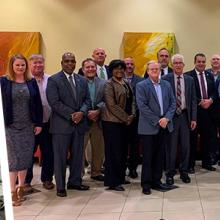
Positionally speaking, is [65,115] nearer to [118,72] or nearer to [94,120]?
[94,120]

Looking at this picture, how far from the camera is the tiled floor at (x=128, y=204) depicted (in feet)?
11.9

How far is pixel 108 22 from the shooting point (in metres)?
6.90

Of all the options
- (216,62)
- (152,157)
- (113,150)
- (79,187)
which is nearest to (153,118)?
(152,157)

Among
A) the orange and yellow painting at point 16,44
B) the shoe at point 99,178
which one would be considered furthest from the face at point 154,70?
the orange and yellow painting at point 16,44

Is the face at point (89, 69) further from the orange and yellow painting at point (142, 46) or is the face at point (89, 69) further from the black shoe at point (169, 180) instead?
the orange and yellow painting at point (142, 46)

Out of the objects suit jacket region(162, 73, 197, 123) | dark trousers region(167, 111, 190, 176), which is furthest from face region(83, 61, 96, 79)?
dark trousers region(167, 111, 190, 176)

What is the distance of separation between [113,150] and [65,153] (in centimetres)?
54

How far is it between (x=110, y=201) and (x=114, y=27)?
146 inches

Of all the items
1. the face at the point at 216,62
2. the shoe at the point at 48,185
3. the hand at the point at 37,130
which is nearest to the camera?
the hand at the point at 37,130

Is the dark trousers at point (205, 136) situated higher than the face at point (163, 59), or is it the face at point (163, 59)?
the face at point (163, 59)

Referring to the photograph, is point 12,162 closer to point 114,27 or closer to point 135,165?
point 135,165

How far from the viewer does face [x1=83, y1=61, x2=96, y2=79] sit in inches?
184

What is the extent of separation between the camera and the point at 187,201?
402 cm

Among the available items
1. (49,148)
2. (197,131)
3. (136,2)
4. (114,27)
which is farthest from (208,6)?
(49,148)
